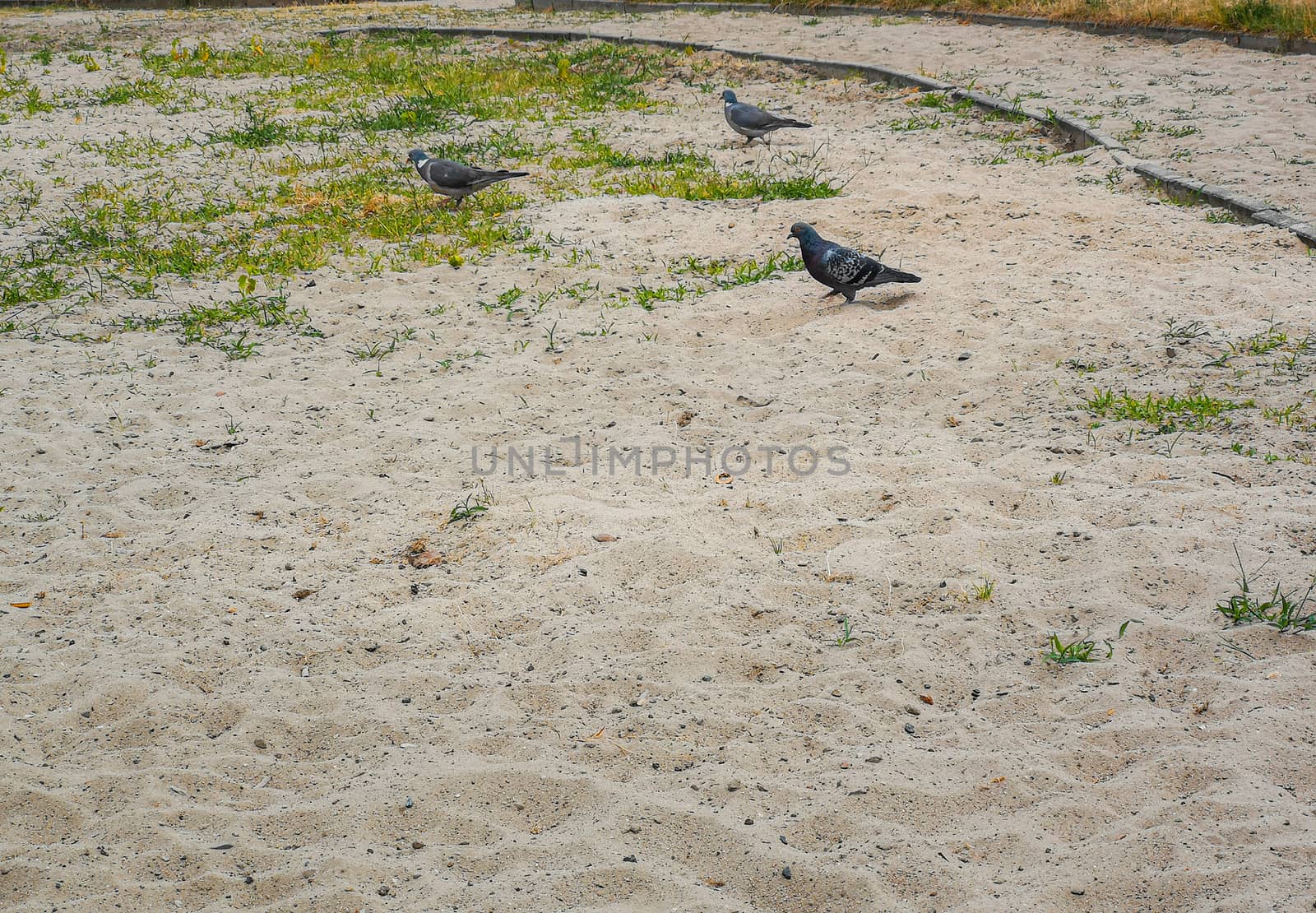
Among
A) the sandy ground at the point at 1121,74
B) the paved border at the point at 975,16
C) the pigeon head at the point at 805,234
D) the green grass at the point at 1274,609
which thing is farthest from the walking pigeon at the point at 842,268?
the paved border at the point at 975,16

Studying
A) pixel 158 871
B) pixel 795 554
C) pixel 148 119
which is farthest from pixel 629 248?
pixel 148 119

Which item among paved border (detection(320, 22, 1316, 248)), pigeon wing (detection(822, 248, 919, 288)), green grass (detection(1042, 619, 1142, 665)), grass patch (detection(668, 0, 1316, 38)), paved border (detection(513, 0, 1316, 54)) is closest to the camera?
green grass (detection(1042, 619, 1142, 665))

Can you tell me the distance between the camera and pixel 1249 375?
4.86 metres

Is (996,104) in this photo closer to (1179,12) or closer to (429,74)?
(1179,12)

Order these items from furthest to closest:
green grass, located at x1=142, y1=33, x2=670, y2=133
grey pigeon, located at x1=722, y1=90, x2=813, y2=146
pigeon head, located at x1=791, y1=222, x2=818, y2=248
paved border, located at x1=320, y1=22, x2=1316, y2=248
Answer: green grass, located at x1=142, y1=33, x2=670, y2=133
grey pigeon, located at x1=722, y1=90, x2=813, y2=146
paved border, located at x1=320, y1=22, x2=1316, y2=248
pigeon head, located at x1=791, y1=222, x2=818, y2=248

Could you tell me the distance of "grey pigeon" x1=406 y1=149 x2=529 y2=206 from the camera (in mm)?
7672

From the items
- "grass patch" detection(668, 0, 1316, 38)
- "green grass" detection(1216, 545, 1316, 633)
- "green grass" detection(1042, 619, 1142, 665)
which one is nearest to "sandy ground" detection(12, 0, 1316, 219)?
"grass patch" detection(668, 0, 1316, 38)

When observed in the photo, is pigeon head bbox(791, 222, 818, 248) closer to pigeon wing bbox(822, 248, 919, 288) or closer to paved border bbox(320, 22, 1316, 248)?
pigeon wing bbox(822, 248, 919, 288)

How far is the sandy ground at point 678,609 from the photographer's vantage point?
282cm

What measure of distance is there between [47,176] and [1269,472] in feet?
30.7

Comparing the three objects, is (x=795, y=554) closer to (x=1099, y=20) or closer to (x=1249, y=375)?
(x=1249, y=375)

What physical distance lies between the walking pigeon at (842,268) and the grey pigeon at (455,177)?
2.75 meters

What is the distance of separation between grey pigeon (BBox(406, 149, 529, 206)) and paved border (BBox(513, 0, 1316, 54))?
9202mm

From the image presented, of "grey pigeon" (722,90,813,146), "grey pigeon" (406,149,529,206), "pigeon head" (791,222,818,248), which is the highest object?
"grey pigeon" (722,90,813,146)
